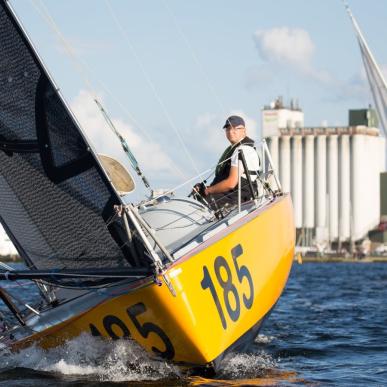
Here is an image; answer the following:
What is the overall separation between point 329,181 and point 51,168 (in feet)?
303

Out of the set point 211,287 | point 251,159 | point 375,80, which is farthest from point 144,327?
point 375,80

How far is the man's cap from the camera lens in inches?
405

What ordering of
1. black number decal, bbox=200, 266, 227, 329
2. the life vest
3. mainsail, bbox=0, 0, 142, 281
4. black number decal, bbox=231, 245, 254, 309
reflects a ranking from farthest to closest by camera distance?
1. the life vest
2. black number decal, bbox=231, 245, 254, 309
3. black number decal, bbox=200, 266, 227, 329
4. mainsail, bbox=0, 0, 142, 281

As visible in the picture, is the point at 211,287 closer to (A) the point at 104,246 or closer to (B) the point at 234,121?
(A) the point at 104,246

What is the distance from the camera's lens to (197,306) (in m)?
8.40

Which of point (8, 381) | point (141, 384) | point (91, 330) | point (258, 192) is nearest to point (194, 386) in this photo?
point (141, 384)

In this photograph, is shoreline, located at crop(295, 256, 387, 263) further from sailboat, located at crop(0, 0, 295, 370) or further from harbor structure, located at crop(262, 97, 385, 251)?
sailboat, located at crop(0, 0, 295, 370)

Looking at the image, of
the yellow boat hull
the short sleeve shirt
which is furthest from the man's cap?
the yellow boat hull

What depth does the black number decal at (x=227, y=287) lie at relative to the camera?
8.74 m

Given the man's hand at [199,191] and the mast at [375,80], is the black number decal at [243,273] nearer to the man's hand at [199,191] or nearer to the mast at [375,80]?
the man's hand at [199,191]

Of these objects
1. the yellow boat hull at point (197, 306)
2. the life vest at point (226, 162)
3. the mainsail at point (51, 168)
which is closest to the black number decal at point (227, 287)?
the yellow boat hull at point (197, 306)

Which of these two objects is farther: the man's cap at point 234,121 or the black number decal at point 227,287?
the man's cap at point 234,121

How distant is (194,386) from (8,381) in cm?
163

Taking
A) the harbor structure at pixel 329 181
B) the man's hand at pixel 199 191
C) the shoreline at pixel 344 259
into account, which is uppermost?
the man's hand at pixel 199 191
